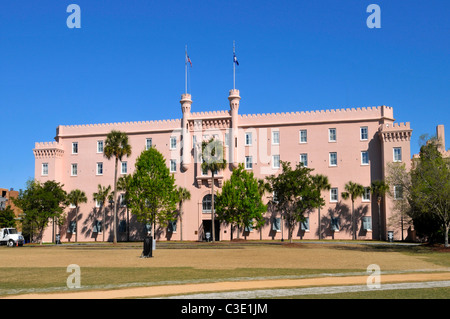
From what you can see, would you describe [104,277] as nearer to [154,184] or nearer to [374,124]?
[154,184]

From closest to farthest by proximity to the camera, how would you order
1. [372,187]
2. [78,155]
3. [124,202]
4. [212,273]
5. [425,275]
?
[425,275] < [212,273] < [372,187] < [124,202] < [78,155]

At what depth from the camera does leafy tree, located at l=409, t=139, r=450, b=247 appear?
34.8m

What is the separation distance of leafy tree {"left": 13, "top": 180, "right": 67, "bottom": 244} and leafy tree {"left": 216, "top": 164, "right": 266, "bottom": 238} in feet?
65.6

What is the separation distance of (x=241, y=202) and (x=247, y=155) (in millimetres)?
7272

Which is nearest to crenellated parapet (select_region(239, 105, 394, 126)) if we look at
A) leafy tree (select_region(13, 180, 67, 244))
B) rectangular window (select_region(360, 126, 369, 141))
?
rectangular window (select_region(360, 126, 369, 141))

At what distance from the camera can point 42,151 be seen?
211 ft

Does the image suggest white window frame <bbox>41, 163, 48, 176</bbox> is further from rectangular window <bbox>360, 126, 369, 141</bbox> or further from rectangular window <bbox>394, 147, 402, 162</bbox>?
rectangular window <bbox>394, 147, 402, 162</bbox>

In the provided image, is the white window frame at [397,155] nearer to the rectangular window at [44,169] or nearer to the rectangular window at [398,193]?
the rectangular window at [398,193]

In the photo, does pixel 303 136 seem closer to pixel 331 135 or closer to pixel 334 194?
pixel 331 135

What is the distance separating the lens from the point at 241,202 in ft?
175

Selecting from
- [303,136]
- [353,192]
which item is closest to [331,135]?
[303,136]

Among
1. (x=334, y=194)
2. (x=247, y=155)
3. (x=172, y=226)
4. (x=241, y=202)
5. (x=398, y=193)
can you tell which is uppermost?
Result: (x=247, y=155)
